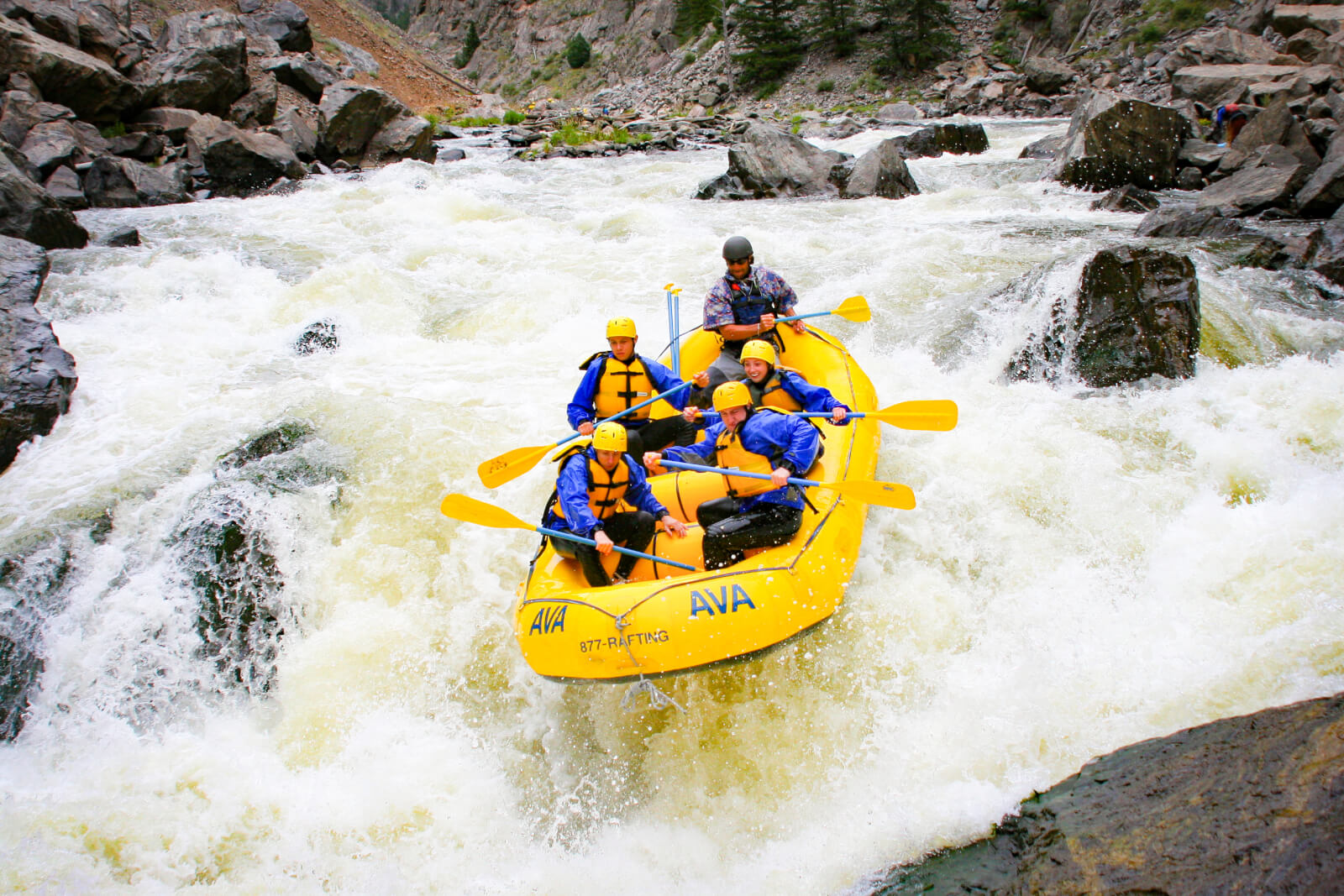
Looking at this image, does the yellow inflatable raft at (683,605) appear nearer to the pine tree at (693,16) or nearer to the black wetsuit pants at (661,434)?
the black wetsuit pants at (661,434)

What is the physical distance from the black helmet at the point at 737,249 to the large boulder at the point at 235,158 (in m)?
9.28

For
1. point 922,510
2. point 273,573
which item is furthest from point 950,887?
point 273,573

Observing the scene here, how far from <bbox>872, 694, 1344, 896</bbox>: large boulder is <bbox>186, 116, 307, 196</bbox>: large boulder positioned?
12337 millimetres

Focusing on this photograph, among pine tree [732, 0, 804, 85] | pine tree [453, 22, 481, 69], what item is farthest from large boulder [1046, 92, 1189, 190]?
pine tree [453, 22, 481, 69]

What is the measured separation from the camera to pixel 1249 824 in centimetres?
175

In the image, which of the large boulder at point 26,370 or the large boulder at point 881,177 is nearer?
the large boulder at point 26,370

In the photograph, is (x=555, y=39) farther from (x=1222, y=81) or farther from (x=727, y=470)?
(x=727, y=470)

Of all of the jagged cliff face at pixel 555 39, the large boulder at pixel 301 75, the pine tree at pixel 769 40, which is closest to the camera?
the large boulder at pixel 301 75

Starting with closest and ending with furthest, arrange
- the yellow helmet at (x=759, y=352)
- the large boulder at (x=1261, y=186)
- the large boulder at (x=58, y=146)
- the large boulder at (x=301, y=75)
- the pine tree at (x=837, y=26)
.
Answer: the yellow helmet at (x=759, y=352) → the large boulder at (x=1261, y=186) → the large boulder at (x=58, y=146) → the large boulder at (x=301, y=75) → the pine tree at (x=837, y=26)

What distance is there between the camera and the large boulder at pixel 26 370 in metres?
4.35

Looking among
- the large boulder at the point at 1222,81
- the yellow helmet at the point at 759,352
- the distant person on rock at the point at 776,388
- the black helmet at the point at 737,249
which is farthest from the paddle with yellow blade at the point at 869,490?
the large boulder at the point at 1222,81

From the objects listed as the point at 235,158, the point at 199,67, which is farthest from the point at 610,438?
the point at 199,67

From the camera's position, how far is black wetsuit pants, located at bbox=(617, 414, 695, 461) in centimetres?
432

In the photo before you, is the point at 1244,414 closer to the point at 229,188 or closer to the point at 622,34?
the point at 229,188
